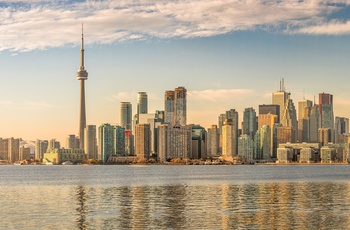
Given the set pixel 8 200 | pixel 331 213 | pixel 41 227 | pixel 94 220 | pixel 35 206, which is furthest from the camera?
pixel 8 200

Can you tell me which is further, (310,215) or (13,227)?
(310,215)

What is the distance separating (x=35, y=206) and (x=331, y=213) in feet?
127

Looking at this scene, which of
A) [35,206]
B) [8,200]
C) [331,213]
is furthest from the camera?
[8,200]

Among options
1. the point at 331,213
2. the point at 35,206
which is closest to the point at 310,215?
the point at 331,213

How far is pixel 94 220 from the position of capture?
7050cm

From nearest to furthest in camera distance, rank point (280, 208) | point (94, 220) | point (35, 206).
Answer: point (94, 220) → point (280, 208) → point (35, 206)

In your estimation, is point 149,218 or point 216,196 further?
point 216,196

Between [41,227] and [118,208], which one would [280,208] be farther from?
[41,227]

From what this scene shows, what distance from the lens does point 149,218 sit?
72.3 metres

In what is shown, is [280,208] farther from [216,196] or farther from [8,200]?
[8,200]

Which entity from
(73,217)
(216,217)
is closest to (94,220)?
(73,217)

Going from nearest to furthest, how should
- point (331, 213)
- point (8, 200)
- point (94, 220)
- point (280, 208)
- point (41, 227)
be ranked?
point (41, 227), point (94, 220), point (331, 213), point (280, 208), point (8, 200)

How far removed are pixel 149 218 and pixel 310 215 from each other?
18173mm

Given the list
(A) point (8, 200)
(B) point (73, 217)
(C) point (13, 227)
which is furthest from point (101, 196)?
(C) point (13, 227)
